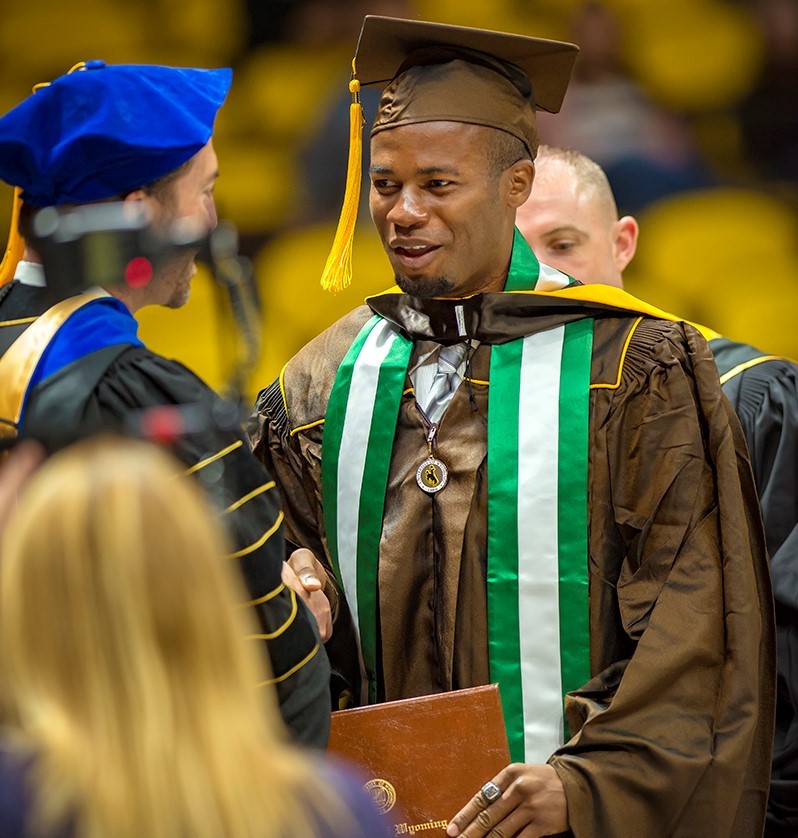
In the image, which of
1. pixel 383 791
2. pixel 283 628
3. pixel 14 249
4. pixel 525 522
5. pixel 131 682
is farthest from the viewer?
pixel 525 522

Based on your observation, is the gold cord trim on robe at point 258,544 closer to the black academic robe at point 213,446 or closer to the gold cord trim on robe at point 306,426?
the black academic robe at point 213,446

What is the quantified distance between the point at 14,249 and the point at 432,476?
951 mm

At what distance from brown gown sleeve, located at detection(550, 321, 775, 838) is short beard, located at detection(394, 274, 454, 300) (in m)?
0.40

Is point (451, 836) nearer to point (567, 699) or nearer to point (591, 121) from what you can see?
point (567, 699)

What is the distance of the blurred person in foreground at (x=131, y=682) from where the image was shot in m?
1.51

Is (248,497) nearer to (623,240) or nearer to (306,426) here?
(306,426)

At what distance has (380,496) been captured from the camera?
3.10m

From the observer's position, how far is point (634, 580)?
2.95 meters

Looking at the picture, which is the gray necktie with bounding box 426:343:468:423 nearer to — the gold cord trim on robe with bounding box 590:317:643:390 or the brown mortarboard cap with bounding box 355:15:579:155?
the gold cord trim on robe with bounding box 590:317:643:390

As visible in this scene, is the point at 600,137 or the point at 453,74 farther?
the point at 600,137

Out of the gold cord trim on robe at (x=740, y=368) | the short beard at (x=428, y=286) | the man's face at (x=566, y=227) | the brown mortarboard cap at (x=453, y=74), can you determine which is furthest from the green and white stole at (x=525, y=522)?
the gold cord trim on robe at (x=740, y=368)

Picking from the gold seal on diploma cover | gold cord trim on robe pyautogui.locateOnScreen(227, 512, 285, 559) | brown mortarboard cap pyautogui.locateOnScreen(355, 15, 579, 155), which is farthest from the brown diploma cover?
brown mortarboard cap pyautogui.locateOnScreen(355, 15, 579, 155)

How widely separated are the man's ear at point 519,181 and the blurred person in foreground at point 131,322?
0.84 meters

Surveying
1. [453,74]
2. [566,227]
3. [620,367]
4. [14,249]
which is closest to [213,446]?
[14,249]
